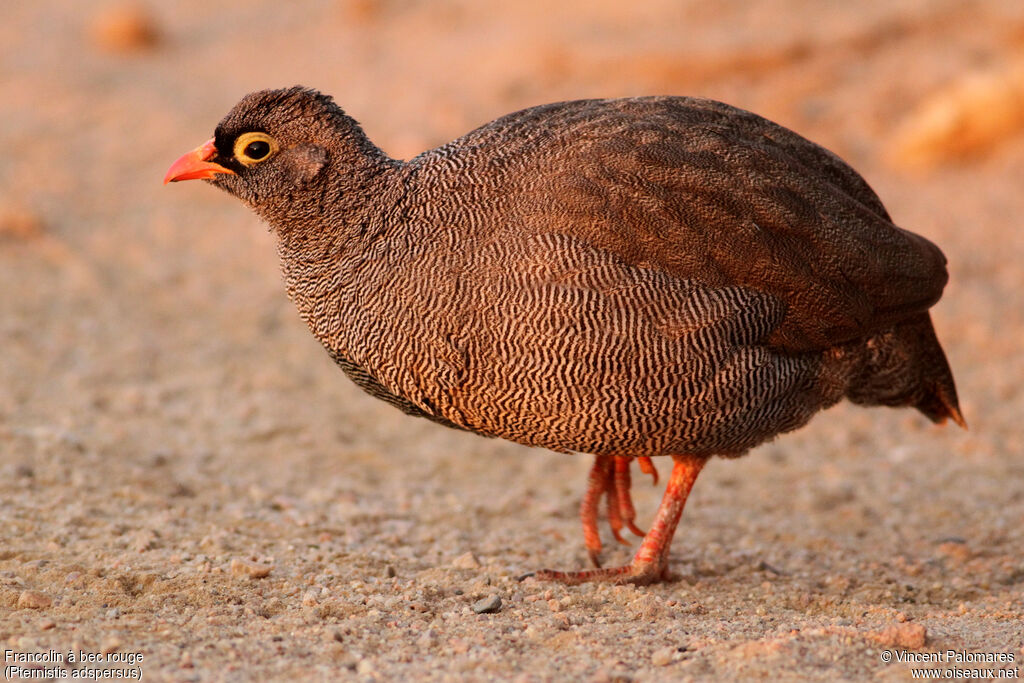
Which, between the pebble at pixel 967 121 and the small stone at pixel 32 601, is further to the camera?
the pebble at pixel 967 121

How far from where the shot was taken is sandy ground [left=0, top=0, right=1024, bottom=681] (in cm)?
466

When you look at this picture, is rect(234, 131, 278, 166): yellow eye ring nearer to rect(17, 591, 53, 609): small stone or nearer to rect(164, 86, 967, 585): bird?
rect(164, 86, 967, 585): bird

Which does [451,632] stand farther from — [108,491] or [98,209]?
[98,209]

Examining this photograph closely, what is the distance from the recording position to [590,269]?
5.12m

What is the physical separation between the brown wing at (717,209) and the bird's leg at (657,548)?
88cm

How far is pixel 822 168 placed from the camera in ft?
19.5

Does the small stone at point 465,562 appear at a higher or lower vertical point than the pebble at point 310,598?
higher


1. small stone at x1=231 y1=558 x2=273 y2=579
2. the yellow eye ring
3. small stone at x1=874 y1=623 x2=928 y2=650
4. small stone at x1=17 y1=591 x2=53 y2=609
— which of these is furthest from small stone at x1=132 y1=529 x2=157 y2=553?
small stone at x1=874 y1=623 x2=928 y2=650

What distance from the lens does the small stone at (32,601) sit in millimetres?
4680

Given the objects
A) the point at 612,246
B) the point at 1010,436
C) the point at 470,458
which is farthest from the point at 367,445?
the point at 1010,436

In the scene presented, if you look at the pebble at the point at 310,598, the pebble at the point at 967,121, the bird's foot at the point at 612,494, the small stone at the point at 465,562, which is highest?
the pebble at the point at 967,121

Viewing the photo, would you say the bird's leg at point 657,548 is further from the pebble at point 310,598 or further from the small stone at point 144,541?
the small stone at point 144,541

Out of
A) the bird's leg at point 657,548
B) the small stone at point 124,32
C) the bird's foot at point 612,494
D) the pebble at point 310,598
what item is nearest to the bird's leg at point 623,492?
the bird's foot at point 612,494

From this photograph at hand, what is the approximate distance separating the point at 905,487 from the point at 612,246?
11.6 feet
